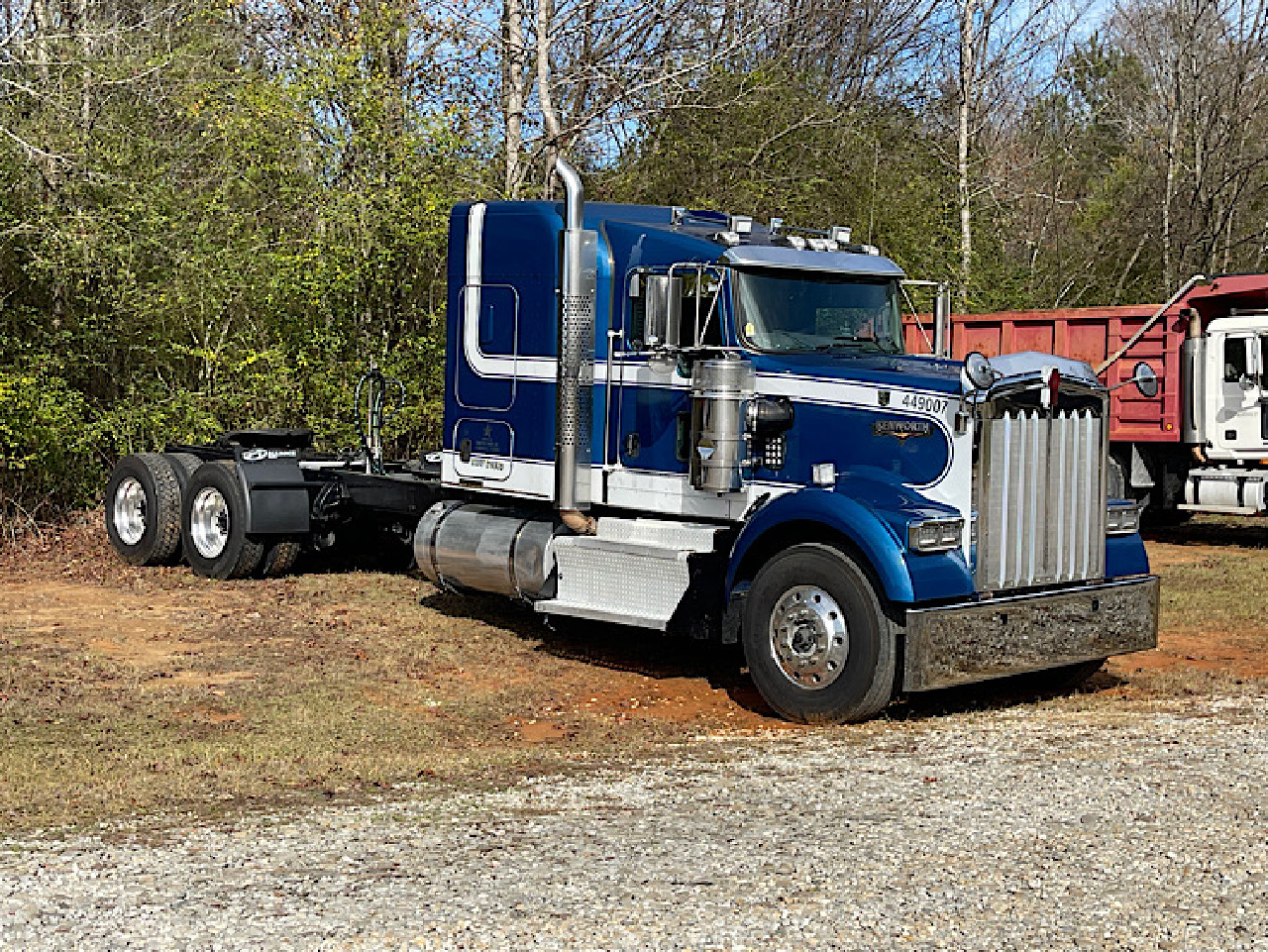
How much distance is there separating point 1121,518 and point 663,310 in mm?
Answer: 3087

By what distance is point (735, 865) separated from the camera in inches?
234

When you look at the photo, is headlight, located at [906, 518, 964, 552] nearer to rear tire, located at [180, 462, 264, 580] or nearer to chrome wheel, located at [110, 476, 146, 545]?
rear tire, located at [180, 462, 264, 580]

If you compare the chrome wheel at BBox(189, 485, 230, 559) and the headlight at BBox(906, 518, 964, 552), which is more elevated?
the headlight at BBox(906, 518, 964, 552)

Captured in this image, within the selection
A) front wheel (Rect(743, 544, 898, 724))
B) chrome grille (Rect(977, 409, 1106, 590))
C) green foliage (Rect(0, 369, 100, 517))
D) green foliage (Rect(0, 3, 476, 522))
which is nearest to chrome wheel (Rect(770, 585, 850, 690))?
front wheel (Rect(743, 544, 898, 724))

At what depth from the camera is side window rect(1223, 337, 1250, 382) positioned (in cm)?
1803

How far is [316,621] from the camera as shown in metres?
12.7

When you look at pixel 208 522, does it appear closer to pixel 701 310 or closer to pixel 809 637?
pixel 701 310

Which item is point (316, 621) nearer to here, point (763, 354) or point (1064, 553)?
point (763, 354)

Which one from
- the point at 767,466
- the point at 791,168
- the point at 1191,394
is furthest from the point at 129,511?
the point at 791,168

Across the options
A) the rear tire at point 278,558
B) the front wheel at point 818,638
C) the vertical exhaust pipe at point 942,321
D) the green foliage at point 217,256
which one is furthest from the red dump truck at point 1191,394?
the front wheel at point 818,638

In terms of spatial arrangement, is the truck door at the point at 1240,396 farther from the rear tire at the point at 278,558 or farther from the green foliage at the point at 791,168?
the rear tire at the point at 278,558

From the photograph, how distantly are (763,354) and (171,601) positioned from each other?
624 centimetres

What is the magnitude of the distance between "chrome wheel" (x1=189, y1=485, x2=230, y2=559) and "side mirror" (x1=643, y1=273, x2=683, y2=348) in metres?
6.05

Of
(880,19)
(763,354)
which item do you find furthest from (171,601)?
(880,19)
